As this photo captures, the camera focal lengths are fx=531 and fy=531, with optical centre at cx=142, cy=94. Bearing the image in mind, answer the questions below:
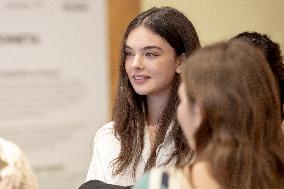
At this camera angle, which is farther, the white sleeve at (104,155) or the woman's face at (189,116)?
the white sleeve at (104,155)

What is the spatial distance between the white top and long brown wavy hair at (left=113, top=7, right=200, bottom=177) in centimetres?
2

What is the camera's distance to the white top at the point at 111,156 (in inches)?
70.1

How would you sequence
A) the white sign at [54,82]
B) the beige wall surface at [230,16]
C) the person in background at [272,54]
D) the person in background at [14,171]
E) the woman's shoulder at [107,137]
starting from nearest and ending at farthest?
1. the person in background at [14,171]
2. the person in background at [272,54]
3. the woman's shoulder at [107,137]
4. the white sign at [54,82]
5. the beige wall surface at [230,16]

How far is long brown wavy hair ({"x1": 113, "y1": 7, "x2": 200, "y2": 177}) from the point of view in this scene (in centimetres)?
178

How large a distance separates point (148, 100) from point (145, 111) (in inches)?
1.8

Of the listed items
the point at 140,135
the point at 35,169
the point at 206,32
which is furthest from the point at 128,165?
the point at 206,32

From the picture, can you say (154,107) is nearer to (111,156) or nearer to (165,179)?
(111,156)

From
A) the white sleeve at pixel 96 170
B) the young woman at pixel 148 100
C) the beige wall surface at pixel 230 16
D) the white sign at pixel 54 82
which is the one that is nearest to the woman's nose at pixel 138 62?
the young woman at pixel 148 100

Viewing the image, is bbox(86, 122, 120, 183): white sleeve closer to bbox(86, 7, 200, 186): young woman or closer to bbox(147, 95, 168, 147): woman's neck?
bbox(86, 7, 200, 186): young woman

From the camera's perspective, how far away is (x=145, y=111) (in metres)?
1.85

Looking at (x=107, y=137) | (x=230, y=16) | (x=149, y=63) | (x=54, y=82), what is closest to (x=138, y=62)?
(x=149, y=63)

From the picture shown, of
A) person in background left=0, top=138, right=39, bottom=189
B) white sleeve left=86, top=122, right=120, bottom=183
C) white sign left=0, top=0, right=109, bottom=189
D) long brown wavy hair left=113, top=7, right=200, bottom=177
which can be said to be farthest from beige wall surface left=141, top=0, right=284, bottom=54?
person in background left=0, top=138, right=39, bottom=189

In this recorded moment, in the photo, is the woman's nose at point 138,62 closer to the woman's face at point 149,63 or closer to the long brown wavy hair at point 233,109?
the woman's face at point 149,63

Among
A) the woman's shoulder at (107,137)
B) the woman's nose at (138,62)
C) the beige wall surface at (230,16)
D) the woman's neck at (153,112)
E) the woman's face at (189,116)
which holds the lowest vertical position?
the woman's shoulder at (107,137)
